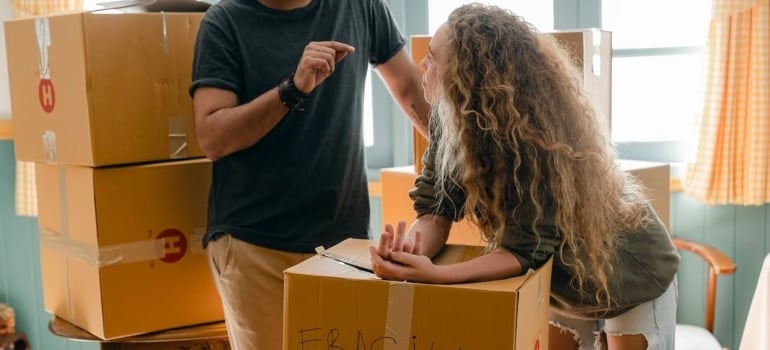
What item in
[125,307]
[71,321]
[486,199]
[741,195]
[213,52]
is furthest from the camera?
[741,195]

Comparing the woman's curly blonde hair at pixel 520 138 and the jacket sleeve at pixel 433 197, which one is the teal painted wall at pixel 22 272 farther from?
the woman's curly blonde hair at pixel 520 138

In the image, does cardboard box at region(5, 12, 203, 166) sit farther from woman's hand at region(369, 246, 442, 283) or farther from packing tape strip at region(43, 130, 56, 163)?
woman's hand at region(369, 246, 442, 283)

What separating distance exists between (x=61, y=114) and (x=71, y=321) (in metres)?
0.49

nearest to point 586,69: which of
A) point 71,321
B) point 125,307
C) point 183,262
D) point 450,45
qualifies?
point 450,45

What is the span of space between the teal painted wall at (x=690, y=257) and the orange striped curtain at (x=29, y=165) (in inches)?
4.9

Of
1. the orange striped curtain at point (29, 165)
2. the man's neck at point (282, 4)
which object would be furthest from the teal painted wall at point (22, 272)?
the man's neck at point (282, 4)

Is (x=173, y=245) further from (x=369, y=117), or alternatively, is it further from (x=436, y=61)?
(x=369, y=117)

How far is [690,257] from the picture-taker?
126 inches

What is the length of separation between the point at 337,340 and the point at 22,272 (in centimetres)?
234

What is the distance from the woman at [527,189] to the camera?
1406 millimetres

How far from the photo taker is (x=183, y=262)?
81.8 inches

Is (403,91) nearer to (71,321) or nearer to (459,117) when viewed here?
(459,117)

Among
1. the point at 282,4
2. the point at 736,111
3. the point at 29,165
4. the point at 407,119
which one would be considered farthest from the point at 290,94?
the point at 736,111

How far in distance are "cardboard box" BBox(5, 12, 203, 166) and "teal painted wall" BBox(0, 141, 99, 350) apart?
4.16ft
